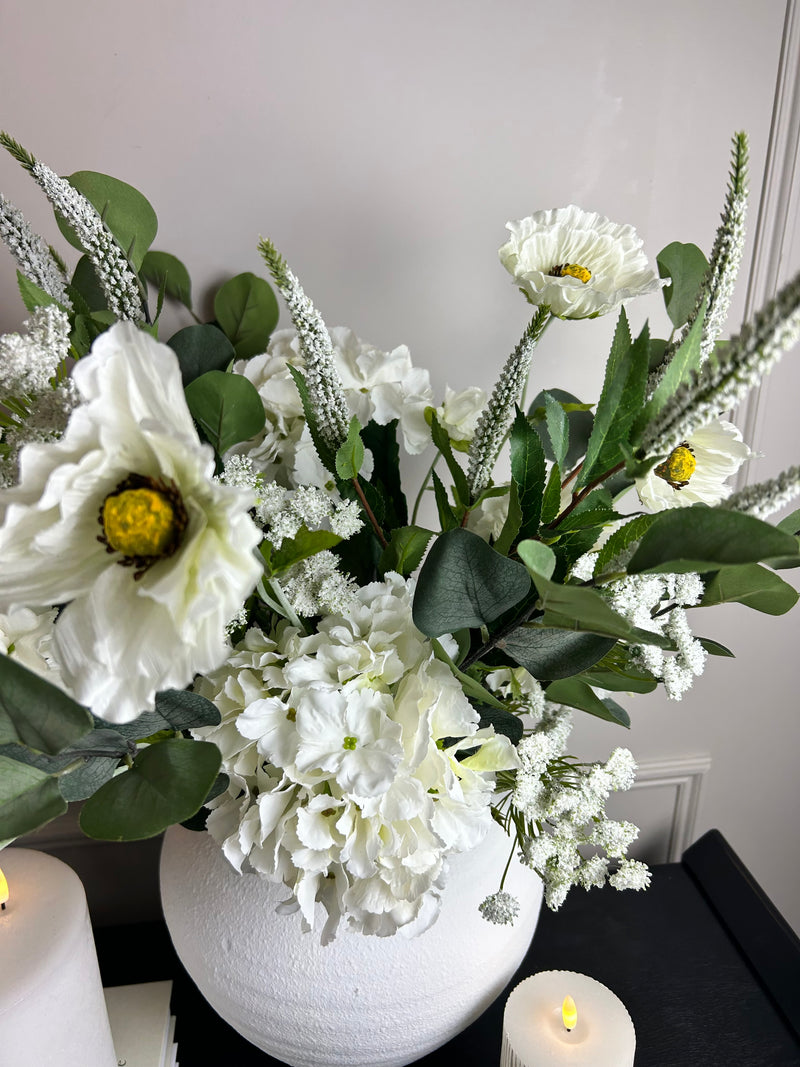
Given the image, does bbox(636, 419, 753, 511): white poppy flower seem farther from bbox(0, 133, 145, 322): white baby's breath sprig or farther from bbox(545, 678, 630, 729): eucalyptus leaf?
bbox(0, 133, 145, 322): white baby's breath sprig

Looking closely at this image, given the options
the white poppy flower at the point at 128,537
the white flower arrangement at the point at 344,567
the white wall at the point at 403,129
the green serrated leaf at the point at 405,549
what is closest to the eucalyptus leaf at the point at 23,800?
the white flower arrangement at the point at 344,567

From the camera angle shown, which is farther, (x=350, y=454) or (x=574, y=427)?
(x=574, y=427)

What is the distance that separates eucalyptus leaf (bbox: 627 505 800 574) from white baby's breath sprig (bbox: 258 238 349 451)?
18 cm

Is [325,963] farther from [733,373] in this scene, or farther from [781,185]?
[781,185]

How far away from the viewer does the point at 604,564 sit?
0.38m

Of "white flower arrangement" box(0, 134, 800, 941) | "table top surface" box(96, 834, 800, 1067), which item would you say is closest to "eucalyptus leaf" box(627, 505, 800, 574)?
"white flower arrangement" box(0, 134, 800, 941)

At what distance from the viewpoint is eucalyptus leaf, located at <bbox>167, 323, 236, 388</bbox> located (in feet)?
1.71

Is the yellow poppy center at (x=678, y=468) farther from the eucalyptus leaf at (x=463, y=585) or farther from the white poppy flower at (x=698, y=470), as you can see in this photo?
the eucalyptus leaf at (x=463, y=585)

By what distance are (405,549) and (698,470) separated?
173 mm

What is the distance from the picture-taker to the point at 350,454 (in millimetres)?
413

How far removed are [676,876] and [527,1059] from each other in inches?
13.7

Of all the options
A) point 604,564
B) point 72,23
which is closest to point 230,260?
point 72,23

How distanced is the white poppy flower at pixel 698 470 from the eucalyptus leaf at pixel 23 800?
0.32m

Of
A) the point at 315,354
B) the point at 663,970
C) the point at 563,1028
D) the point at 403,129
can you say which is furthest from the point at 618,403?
the point at 663,970
